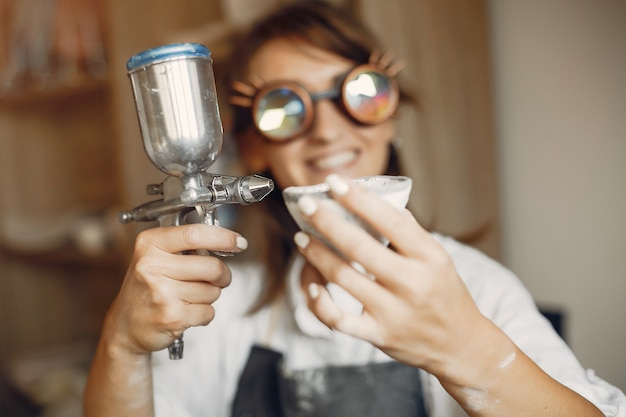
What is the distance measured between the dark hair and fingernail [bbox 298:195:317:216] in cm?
54

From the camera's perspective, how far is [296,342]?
949 millimetres

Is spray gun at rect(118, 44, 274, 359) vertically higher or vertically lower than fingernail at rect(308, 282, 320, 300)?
higher

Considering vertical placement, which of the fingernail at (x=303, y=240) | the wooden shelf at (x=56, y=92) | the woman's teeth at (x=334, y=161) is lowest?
the fingernail at (x=303, y=240)

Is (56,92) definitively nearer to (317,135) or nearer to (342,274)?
(317,135)

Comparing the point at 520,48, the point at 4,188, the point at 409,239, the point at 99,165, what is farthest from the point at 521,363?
the point at 4,188

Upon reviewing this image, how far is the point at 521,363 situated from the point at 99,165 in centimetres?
194

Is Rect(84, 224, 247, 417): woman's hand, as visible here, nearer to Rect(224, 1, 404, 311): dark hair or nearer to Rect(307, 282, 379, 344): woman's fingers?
Result: Rect(307, 282, 379, 344): woman's fingers

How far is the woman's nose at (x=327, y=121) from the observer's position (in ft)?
2.79

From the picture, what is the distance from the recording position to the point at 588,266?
1.17m

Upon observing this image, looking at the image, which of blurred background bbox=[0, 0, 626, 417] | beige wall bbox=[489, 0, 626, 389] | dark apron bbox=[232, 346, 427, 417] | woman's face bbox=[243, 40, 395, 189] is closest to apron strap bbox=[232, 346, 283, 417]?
dark apron bbox=[232, 346, 427, 417]

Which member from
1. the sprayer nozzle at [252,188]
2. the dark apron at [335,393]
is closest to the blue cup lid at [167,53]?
the sprayer nozzle at [252,188]

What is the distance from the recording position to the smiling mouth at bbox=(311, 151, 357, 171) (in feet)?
2.93

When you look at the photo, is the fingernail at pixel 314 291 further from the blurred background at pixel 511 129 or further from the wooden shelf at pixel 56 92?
the wooden shelf at pixel 56 92

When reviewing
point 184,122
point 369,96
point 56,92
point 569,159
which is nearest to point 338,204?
point 184,122
